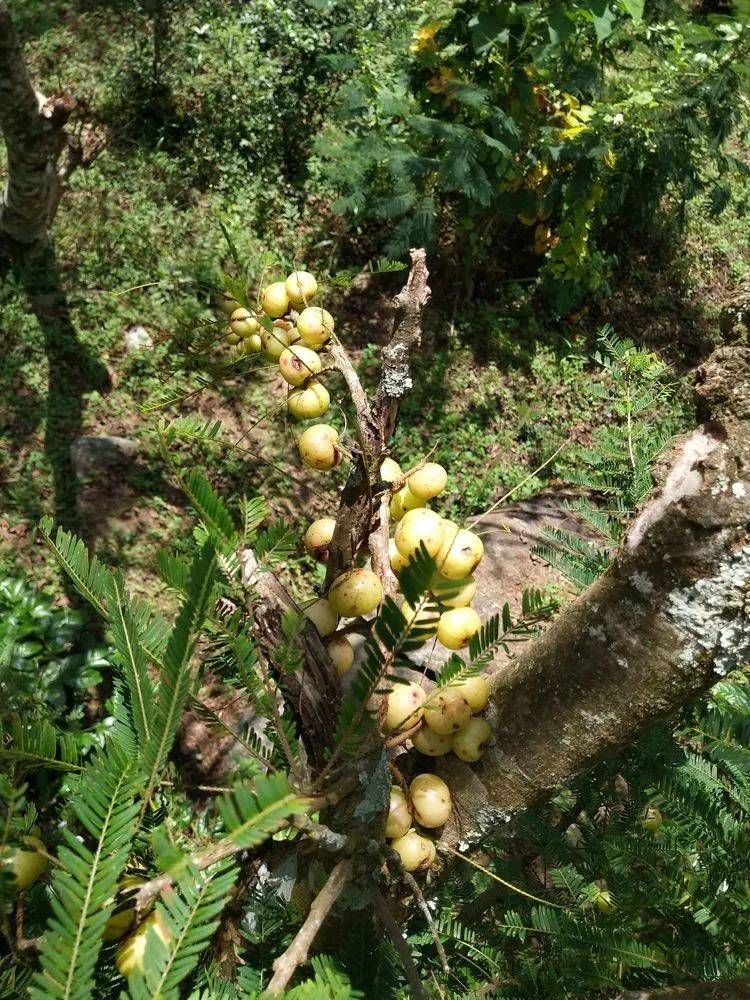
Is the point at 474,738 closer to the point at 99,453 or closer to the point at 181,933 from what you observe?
the point at 181,933

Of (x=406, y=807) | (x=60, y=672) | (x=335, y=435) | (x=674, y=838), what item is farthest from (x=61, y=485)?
(x=674, y=838)

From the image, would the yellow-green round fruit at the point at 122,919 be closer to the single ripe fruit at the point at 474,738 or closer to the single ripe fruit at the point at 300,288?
the single ripe fruit at the point at 474,738

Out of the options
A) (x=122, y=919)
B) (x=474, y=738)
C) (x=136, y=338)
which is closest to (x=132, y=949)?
(x=122, y=919)

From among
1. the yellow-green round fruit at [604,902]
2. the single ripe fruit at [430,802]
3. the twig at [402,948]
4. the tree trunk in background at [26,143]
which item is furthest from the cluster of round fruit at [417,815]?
the tree trunk in background at [26,143]

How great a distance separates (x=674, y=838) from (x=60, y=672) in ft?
8.23

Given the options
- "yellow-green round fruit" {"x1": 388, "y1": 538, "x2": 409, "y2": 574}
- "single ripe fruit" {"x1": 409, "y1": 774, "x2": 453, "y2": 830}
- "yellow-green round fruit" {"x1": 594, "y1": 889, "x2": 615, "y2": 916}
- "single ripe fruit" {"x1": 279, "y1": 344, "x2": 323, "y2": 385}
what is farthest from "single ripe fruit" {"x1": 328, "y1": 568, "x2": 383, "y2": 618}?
"yellow-green round fruit" {"x1": 594, "y1": 889, "x2": 615, "y2": 916}

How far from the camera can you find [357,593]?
1.19 meters

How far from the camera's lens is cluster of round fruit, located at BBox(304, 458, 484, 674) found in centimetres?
120

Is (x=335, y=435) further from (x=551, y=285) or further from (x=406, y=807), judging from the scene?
(x=551, y=285)

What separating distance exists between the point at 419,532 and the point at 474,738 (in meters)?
0.38

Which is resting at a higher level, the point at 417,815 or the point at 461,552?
the point at 461,552

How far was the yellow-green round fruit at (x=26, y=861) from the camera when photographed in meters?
0.77

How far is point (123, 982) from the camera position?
804mm

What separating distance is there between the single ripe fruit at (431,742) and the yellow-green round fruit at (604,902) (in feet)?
1.38
